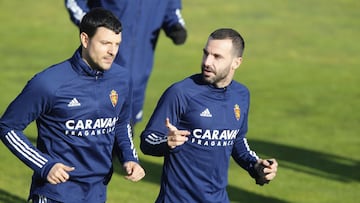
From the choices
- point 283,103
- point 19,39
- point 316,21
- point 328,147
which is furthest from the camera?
point 316,21

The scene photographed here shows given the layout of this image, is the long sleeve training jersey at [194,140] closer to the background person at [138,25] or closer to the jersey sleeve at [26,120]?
the jersey sleeve at [26,120]

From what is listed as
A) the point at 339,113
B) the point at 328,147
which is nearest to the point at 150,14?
the point at 328,147

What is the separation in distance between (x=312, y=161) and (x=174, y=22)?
2.78 meters

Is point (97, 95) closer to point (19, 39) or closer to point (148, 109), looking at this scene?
point (148, 109)

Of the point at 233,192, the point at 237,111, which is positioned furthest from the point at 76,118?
the point at 233,192

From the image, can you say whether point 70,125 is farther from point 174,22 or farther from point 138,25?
point 174,22

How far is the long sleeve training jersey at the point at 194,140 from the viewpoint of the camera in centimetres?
780

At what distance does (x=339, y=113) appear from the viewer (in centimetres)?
1755

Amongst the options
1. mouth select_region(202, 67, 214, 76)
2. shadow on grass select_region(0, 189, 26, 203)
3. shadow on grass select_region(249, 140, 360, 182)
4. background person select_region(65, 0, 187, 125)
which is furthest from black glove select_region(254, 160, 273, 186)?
shadow on grass select_region(249, 140, 360, 182)

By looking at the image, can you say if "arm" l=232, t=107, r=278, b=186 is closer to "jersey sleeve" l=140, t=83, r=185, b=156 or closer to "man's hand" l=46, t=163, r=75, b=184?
"jersey sleeve" l=140, t=83, r=185, b=156

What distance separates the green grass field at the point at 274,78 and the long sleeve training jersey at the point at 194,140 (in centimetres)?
381

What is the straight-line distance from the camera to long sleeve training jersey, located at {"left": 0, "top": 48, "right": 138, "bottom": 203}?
7555 millimetres

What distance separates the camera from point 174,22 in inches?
501

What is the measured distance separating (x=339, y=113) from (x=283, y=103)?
105 cm
